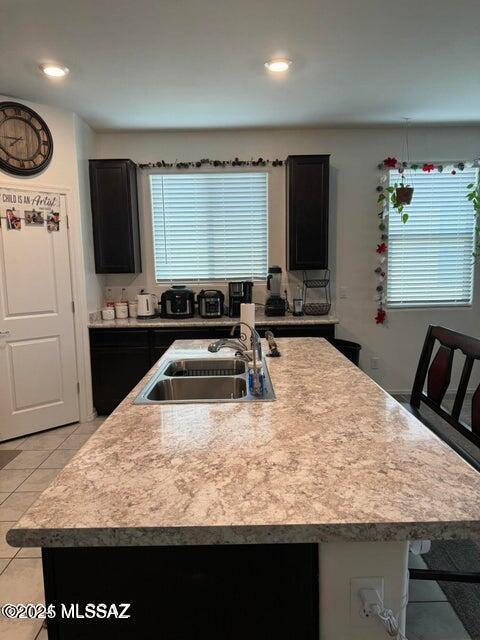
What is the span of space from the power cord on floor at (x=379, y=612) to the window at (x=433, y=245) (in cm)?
374

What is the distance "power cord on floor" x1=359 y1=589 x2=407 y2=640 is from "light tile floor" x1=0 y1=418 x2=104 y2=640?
1.38m

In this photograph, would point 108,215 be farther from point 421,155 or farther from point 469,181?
point 469,181

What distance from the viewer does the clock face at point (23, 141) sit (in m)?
3.14

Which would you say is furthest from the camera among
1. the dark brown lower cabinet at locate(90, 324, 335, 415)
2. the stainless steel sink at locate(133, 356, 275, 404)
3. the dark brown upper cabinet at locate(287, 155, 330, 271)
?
the dark brown upper cabinet at locate(287, 155, 330, 271)

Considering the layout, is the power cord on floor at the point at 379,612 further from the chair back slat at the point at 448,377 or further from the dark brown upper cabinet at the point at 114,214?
the dark brown upper cabinet at the point at 114,214

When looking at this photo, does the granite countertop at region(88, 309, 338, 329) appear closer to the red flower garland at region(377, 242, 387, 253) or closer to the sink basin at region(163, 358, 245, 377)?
the red flower garland at region(377, 242, 387, 253)

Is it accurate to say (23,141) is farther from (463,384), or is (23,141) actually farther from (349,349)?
(463,384)

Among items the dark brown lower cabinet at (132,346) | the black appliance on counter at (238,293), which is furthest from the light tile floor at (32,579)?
the black appliance on counter at (238,293)

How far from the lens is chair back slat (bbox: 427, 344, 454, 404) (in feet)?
6.30

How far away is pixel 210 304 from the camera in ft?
12.9

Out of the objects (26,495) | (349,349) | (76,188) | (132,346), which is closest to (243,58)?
(76,188)

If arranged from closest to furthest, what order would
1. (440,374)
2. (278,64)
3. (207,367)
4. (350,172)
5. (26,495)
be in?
(440,374), (207,367), (26,495), (278,64), (350,172)

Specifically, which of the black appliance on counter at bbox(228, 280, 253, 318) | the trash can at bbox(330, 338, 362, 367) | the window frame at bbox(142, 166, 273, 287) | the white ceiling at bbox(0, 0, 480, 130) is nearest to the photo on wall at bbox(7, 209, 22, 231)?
the white ceiling at bbox(0, 0, 480, 130)

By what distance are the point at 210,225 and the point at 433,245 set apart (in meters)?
2.33
